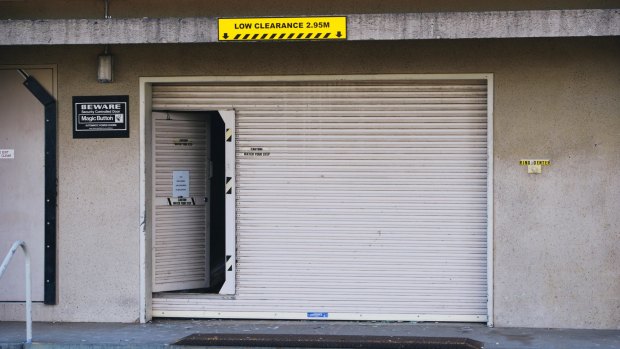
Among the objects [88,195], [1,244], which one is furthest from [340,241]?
[1,244]

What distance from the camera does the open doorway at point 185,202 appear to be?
11.9m

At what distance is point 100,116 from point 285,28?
2675 millimetres

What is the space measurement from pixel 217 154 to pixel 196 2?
240 centimetres

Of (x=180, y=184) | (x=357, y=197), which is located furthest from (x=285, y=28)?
(x=180, y=184)

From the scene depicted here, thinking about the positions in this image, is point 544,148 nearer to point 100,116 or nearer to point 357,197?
point 357,197

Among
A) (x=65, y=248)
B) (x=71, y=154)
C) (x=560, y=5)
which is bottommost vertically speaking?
(x=65, y=248)

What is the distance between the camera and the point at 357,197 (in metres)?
11.5

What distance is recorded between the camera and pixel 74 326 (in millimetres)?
11367

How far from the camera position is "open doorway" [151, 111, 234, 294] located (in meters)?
11.9

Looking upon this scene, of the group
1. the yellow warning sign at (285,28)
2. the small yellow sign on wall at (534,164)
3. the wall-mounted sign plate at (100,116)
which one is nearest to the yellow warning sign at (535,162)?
the small yellow sign on wall at (534,164)

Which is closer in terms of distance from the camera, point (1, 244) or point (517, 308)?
point (517, 308)

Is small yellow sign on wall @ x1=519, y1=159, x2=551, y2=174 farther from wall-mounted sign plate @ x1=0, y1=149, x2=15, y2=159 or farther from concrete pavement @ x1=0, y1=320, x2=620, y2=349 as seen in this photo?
wall-mounted sign plate @ x1=0, y1=149, x2=15, y2=159

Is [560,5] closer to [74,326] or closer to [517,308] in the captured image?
[517,308]

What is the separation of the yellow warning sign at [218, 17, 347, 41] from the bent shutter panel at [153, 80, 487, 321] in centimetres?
132
